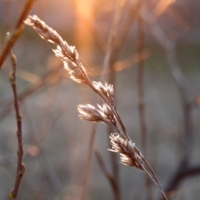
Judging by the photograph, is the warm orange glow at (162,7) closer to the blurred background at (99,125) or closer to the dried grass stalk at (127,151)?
the blurred background at (99,125)

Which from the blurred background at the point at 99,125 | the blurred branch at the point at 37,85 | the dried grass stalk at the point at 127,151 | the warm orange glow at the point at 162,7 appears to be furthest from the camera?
the blurred background at the point at 99,125

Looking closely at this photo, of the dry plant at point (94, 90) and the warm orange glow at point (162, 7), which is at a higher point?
the warm orange glow at point (162, 7)

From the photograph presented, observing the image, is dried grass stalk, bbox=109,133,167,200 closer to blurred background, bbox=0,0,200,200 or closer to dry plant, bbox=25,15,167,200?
dry plant, bbox=25,15,167,200

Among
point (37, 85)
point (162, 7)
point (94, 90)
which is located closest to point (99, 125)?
point (162, 7)

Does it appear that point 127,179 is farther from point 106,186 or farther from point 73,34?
point 73,34

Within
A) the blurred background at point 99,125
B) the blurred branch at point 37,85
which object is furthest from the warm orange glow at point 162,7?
the blurred branch at point 37,85

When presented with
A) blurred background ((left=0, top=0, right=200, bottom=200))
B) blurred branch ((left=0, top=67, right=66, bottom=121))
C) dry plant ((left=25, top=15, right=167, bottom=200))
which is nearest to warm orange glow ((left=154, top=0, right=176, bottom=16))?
blurred background ((left=0, top=0, right=200, bottom=200))

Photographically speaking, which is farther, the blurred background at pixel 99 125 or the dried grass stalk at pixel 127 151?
the blurred background at pixel 99 125

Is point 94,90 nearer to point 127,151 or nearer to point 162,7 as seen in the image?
point 127,151

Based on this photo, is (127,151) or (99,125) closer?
(127,151)

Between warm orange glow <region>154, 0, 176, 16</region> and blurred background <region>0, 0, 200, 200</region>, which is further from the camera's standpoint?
blurred background <region>0, 0, 200, 200</region>

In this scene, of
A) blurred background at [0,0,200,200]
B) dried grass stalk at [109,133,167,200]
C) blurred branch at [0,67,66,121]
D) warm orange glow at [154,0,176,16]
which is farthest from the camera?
blurred background at [0,0,200,200]

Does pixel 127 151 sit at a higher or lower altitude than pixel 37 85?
lower
